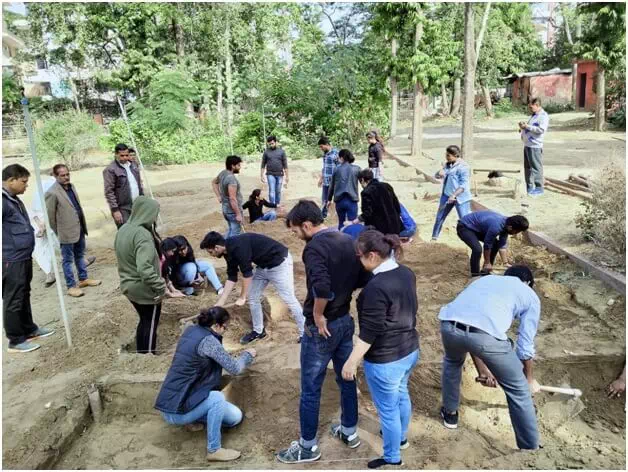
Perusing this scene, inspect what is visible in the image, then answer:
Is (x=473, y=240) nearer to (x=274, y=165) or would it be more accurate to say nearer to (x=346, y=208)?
(x=346, y=208)

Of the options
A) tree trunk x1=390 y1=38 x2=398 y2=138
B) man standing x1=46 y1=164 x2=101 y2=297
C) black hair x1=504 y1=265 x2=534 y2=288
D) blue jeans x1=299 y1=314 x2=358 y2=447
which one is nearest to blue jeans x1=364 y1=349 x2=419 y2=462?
blue jeans x1=299 y1=314 x2=358 y2=447

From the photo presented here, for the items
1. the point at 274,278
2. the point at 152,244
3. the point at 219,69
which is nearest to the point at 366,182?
the point at 274,278

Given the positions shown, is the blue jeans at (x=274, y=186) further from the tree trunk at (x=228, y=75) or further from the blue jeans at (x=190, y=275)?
the tree trunk at (x=228, y=75)

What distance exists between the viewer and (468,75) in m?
11.4

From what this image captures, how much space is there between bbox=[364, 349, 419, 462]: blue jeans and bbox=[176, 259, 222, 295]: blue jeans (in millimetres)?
3146

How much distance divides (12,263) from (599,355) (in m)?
5.42

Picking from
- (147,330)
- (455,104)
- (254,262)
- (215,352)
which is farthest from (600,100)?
(215,352)

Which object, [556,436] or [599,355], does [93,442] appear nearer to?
[556,436]

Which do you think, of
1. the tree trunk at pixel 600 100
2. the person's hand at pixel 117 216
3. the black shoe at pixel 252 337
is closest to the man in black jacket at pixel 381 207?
the black shoe at pixel 252 337

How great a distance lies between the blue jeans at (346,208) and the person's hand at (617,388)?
397 cm

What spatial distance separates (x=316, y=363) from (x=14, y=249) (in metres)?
3.21

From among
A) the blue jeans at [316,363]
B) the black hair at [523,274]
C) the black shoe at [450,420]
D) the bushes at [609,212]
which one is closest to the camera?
the blue jeans at [316,363]

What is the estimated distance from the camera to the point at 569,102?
103 ft

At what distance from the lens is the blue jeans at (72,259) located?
619 cm
